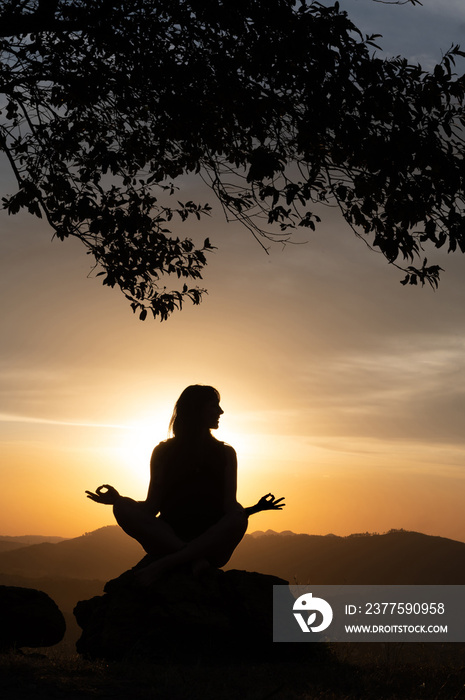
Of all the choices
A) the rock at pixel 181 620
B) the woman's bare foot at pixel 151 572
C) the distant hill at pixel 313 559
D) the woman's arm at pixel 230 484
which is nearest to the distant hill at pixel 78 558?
the distant hill at pixel 313 559

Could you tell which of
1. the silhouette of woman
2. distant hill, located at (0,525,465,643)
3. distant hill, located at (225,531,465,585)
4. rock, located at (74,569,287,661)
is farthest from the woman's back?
distant hill, located at (225,531,465,585)

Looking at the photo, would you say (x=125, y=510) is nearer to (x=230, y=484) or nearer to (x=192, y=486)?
(x=192, y=486)

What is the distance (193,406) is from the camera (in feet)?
26.1

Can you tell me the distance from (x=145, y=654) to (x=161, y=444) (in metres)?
2.30

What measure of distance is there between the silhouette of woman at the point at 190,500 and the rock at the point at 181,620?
267mm

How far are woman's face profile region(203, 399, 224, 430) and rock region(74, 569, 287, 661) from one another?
1.74 meters

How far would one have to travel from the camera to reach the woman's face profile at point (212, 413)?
26.0 feet

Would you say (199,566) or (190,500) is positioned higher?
(190,500)

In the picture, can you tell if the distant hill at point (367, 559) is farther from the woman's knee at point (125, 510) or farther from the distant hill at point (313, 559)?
Answer: the woman's knee at point (125, 510)

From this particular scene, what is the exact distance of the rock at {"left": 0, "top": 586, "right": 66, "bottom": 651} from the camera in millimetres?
9273

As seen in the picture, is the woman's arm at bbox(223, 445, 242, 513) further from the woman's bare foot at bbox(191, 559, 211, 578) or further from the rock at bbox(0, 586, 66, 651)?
the rock at bbox(0, 586, 66, 651)

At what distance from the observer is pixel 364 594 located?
51.3 ft

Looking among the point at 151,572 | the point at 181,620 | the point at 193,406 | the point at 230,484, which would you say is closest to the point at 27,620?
the point at 151,572

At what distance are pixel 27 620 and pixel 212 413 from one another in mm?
4166
